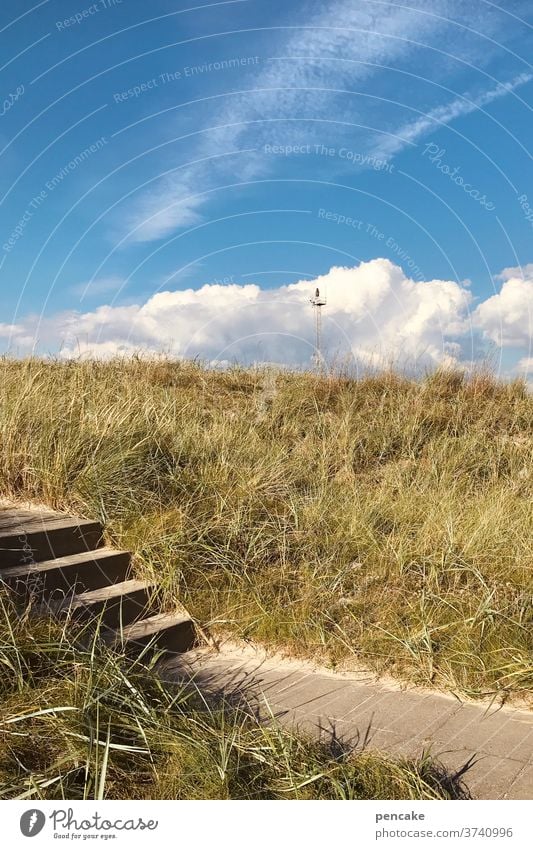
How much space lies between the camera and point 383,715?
13.8 ft

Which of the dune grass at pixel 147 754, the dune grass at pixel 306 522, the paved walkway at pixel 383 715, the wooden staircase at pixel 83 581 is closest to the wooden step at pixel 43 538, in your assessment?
the wooden staircase at pixel 83 581

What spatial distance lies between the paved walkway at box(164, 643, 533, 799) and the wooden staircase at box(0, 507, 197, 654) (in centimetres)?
29

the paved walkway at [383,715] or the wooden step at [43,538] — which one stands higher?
the wooden step at [43,538]

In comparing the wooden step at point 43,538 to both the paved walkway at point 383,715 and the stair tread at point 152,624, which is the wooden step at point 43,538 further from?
the paved walkway at point 383,715

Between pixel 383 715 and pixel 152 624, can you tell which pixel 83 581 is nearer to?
pixel 152 624

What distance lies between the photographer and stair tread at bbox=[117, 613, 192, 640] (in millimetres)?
5148

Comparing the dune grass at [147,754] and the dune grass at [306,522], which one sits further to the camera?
the dune grass at [306,522]

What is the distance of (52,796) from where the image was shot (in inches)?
124

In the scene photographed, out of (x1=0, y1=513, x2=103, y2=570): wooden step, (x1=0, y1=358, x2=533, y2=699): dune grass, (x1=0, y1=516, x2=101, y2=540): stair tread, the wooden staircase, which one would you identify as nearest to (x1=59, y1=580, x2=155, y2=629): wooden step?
the wooden staircase

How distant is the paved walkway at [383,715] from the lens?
3602mm

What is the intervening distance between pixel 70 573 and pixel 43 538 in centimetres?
36

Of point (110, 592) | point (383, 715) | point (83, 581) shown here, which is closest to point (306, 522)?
point (110, 592)

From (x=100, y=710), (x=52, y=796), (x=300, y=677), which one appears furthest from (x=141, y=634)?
(x=52, y=796)

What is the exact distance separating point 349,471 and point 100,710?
580 centimetres
